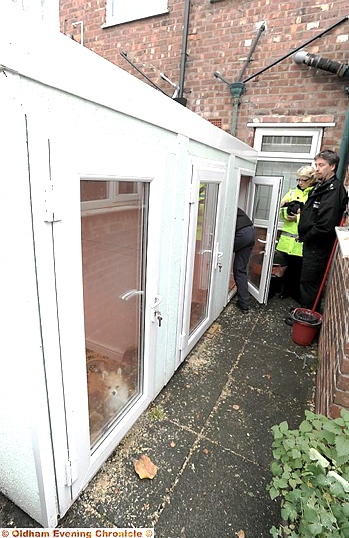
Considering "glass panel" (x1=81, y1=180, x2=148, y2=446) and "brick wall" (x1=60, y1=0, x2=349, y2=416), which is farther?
"brick wall" (x1=60, y1=0, x2=349, y2=416)

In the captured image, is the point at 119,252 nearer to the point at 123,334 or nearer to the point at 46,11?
the point at 123,334

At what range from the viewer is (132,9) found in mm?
5438

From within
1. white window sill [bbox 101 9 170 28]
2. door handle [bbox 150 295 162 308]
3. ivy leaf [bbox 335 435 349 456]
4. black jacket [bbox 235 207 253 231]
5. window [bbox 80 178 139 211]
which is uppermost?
white window sill [bbox 101 9 170 28]

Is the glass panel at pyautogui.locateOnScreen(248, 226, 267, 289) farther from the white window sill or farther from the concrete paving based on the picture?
the white window sill

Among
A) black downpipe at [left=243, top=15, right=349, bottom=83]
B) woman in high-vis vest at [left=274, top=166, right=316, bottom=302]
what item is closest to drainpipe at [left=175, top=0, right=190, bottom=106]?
black downpipe at [left=243, top=15, right=349, bottom=83]

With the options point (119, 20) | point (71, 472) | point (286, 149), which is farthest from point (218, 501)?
point (119, 20)

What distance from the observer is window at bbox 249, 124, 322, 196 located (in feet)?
15.1

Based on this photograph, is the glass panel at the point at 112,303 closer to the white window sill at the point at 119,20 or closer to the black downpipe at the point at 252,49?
the black downpipe at the point at 252,49

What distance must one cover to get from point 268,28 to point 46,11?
4.57m

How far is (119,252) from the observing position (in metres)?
1.93

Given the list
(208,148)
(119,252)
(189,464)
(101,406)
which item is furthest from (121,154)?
(189,464)

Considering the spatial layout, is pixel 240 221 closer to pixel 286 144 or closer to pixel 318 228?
pixel 318 228

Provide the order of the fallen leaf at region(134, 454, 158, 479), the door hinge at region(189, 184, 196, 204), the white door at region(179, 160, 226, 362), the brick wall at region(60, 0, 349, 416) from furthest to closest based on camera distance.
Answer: the brick wall at region(60, 0, 349, 416), the white door at region(179, 160, 226, 362), the door hinge at region(189, 184, 196, 204), the fallen leaf at region(134, 454, 158, 479)

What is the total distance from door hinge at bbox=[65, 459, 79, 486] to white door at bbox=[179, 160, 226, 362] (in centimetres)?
148
